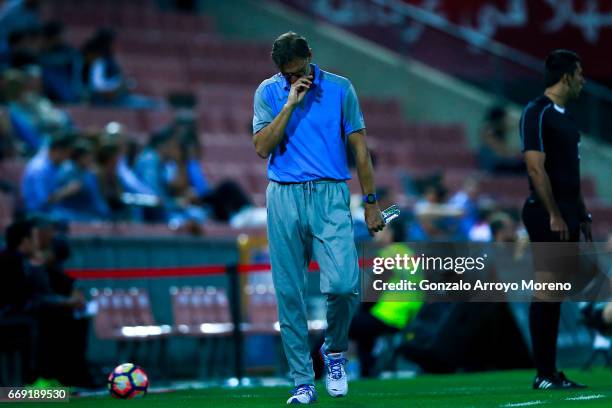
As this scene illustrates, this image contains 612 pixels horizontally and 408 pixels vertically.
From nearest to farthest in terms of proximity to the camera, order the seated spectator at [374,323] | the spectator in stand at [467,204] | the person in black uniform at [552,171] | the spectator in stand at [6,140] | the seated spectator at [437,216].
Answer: the person in black uniform at [552,171] → the seated spectator at [374,323] → the spectator in stand at [6,140] → the seated spectator at [437,216] → the spectator in stand at [467,204]

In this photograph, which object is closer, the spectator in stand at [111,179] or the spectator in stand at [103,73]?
the spectator in stand at [111,179]

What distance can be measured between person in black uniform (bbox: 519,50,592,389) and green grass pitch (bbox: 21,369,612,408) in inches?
15.9

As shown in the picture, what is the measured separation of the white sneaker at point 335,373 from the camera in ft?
30.0

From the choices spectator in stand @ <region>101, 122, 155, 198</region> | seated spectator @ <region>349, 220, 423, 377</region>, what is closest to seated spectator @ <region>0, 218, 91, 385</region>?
seated spectator @ <region>349, 220, 423, 377</region>

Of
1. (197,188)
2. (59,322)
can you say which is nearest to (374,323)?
(59,322)

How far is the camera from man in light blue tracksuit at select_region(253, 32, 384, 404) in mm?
8953

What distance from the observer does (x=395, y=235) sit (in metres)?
15.2

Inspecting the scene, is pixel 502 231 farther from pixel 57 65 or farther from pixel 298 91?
pixel 57 65

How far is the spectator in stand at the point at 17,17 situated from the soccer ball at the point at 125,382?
32.4ft

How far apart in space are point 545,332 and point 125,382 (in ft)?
10.2

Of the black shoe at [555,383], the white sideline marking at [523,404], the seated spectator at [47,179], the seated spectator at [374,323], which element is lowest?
the seated spectator at [374,323]

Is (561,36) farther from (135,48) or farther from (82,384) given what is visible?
(82,384)

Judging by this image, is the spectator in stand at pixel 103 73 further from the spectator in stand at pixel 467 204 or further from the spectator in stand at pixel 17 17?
the spectator in stand at pixel 467 204

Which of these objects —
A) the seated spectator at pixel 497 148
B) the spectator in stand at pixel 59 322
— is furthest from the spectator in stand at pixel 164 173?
the seated spectator at pixel 497 148
